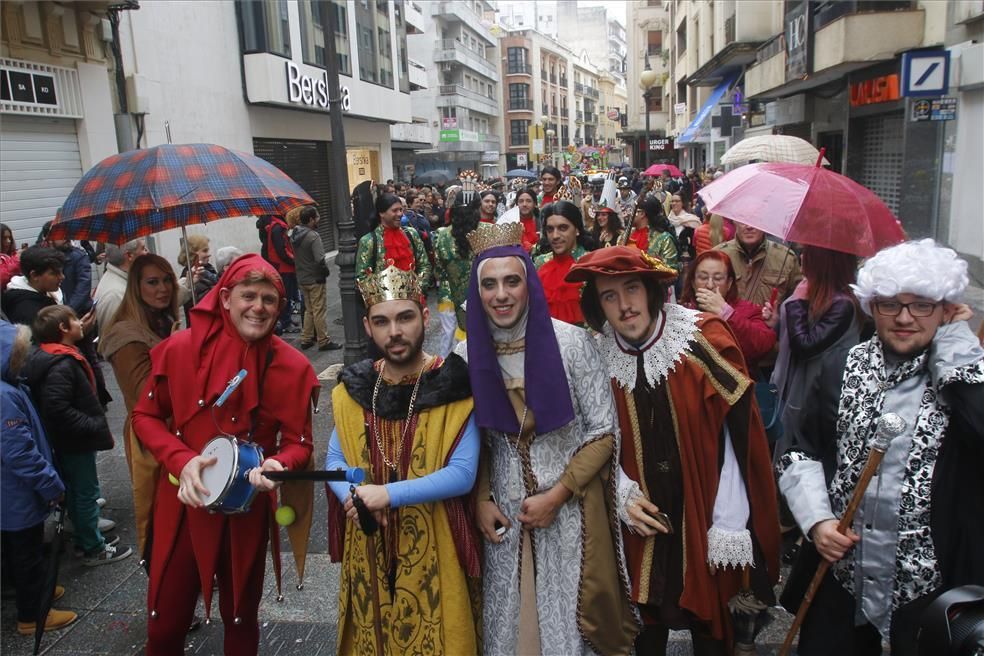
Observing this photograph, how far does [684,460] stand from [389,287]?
1.22m

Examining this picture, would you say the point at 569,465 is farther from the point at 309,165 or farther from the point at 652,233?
the point at 309,165

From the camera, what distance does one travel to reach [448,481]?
7.52ft

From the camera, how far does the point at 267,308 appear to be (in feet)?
9.09

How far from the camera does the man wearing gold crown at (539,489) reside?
2393 mm

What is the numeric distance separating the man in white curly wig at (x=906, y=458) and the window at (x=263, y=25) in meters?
17.1

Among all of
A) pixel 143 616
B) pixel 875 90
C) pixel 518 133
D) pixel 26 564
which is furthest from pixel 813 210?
pixel 518 133

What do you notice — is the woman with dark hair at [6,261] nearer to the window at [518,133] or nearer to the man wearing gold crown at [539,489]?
the man wearing gold crown at [539,489]

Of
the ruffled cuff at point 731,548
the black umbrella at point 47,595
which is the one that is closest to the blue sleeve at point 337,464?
the ruffled cuff at point 731,548

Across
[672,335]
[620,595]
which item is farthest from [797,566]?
[672,335]

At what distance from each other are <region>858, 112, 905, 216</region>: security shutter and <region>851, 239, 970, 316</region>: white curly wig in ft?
41.2

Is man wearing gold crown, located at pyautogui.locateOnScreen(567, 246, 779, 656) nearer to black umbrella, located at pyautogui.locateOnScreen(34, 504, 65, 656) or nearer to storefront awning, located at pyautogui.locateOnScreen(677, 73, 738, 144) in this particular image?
black umbrella, located at pyautogui.locateOnScreen(34, 504, 65, 656)

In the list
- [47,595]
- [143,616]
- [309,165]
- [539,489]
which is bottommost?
A: [143,616]

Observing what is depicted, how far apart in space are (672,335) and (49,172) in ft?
35.3

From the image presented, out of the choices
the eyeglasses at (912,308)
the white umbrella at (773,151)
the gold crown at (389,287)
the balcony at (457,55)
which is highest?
the balcony at (457,55)
